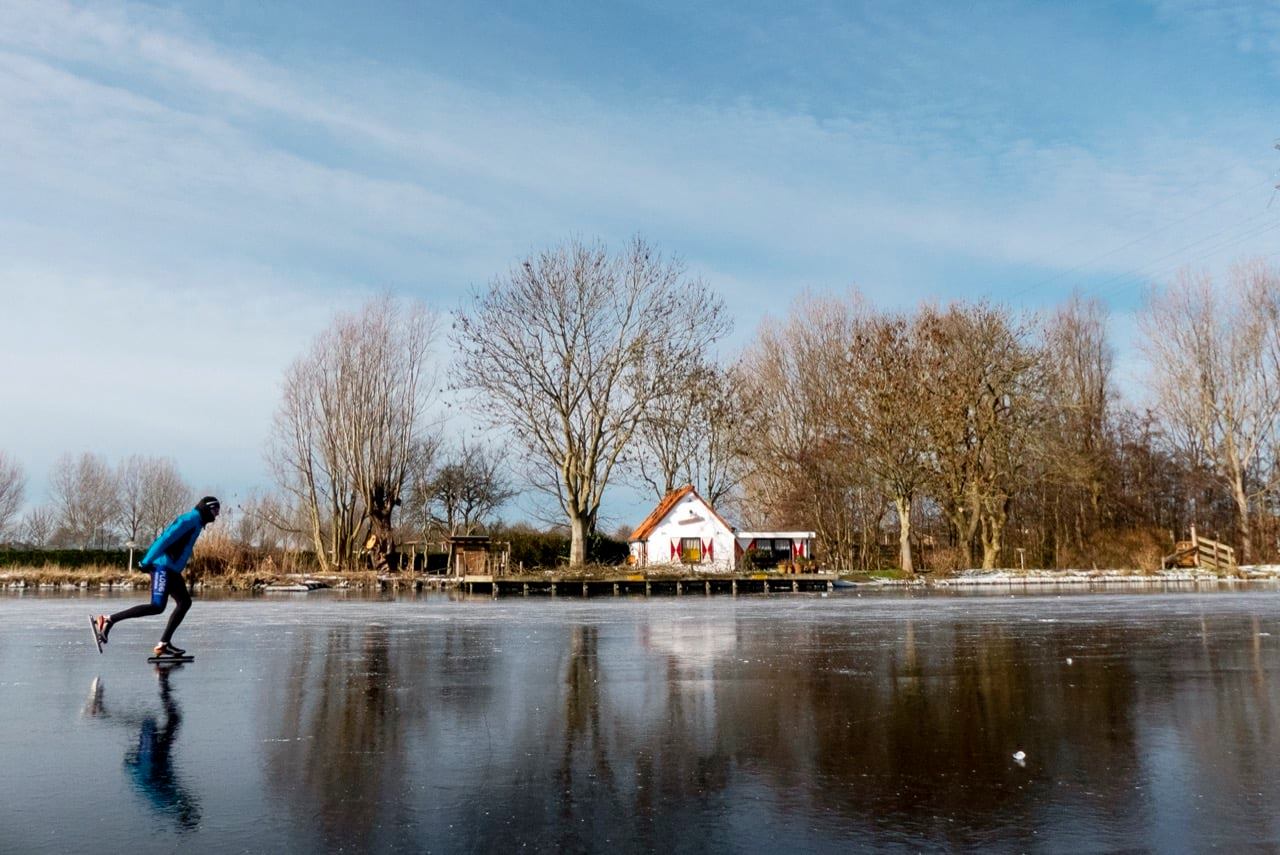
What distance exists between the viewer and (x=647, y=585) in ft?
132

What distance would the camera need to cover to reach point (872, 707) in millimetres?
7836

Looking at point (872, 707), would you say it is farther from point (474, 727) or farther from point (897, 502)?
point (897, 502)

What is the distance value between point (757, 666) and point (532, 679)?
2516 millimetres

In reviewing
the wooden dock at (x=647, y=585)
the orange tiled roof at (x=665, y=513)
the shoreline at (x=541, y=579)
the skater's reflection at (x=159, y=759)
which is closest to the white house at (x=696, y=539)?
the orange tiled roof at (x=665, y=513)

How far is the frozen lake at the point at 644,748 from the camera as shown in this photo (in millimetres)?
4504

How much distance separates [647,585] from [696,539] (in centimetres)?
1064

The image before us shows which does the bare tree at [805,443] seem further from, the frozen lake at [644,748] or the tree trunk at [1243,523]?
the frozen lake at [644,748]

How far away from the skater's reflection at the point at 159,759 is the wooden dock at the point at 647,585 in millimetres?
29698

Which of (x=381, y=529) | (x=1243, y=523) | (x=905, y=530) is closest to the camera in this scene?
(x=905, y=530)

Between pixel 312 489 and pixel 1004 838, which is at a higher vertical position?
pixel 312 489

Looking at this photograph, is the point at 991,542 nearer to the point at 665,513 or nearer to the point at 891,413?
the point at 891,413

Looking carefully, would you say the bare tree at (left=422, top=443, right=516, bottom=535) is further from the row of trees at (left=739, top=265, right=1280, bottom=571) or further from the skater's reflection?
the skater's reflection

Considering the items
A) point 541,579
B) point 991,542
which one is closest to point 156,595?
point 541,579

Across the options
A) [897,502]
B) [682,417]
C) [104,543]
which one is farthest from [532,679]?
[104,543]
